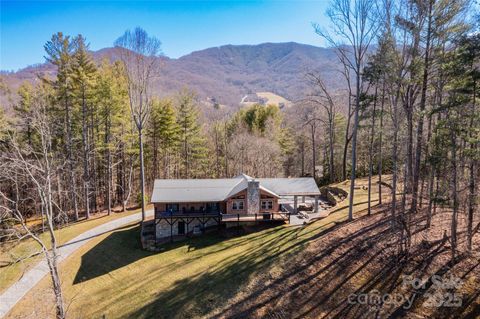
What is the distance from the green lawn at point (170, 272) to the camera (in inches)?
515

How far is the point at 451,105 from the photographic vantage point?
11.1 metres

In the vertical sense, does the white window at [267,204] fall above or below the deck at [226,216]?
above

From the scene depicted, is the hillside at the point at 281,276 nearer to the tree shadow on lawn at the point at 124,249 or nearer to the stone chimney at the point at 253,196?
the tree shadow on lawn at the point at 124,249

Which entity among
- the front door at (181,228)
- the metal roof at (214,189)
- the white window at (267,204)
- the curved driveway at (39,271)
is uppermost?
the metal roof at (214,189)

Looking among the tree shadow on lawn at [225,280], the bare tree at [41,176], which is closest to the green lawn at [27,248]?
the bare tree at [41,176]

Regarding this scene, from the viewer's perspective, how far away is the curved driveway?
14.4m

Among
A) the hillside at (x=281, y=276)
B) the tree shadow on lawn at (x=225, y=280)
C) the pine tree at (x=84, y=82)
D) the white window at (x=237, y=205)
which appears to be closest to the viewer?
the hillside at (x=281, y=276)

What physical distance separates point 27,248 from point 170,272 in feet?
38.0

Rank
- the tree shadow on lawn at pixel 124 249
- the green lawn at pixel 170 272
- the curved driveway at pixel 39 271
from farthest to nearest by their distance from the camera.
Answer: the tree shadow on lawn at pixel 124 249, the curved driveway at pixel 39 271, the green lawn at pixel 170 272

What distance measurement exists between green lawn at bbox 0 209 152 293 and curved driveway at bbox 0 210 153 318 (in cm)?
46

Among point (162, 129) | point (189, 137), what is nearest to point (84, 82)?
point (162, 129)

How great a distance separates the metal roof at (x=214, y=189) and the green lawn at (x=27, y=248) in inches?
272

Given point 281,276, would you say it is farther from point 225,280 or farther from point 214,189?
point 214,189

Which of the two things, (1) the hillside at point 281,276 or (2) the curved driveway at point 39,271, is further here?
(2) the curved driveway at point 39,271
